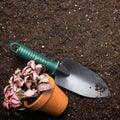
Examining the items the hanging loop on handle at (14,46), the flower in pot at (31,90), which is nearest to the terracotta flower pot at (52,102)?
the flower in pot at (31,90)

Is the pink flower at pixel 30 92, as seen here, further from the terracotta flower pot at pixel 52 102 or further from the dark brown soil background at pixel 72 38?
the dark brown soil background at pixel 72 38

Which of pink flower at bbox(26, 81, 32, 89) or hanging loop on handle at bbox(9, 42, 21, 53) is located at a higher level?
hanging loop on handle at bbox(9, 42, 21, 53)

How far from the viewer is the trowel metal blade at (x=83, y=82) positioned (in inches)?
62.5

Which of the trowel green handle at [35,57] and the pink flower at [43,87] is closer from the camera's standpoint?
the pink flower at [43,87]

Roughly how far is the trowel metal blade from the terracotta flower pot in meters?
0.07

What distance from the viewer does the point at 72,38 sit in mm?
1661

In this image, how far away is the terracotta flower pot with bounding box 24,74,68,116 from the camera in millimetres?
1420

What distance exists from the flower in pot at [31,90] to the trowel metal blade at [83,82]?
12cm

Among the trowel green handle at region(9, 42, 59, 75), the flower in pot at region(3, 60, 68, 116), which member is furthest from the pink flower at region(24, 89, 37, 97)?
the trowel green handle at region(9, 42, 59, 75)

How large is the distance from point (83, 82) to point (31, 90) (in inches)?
12.4

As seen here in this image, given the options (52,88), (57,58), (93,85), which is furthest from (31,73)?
(93,85)

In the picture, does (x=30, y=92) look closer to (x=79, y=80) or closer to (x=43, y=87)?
(x=43, y=87)

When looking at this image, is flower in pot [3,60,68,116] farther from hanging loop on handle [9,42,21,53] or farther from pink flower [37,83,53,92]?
hanging loop on handle [9,42,21,53]

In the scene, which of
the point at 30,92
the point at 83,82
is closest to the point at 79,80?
Answer: the point at 83,82
